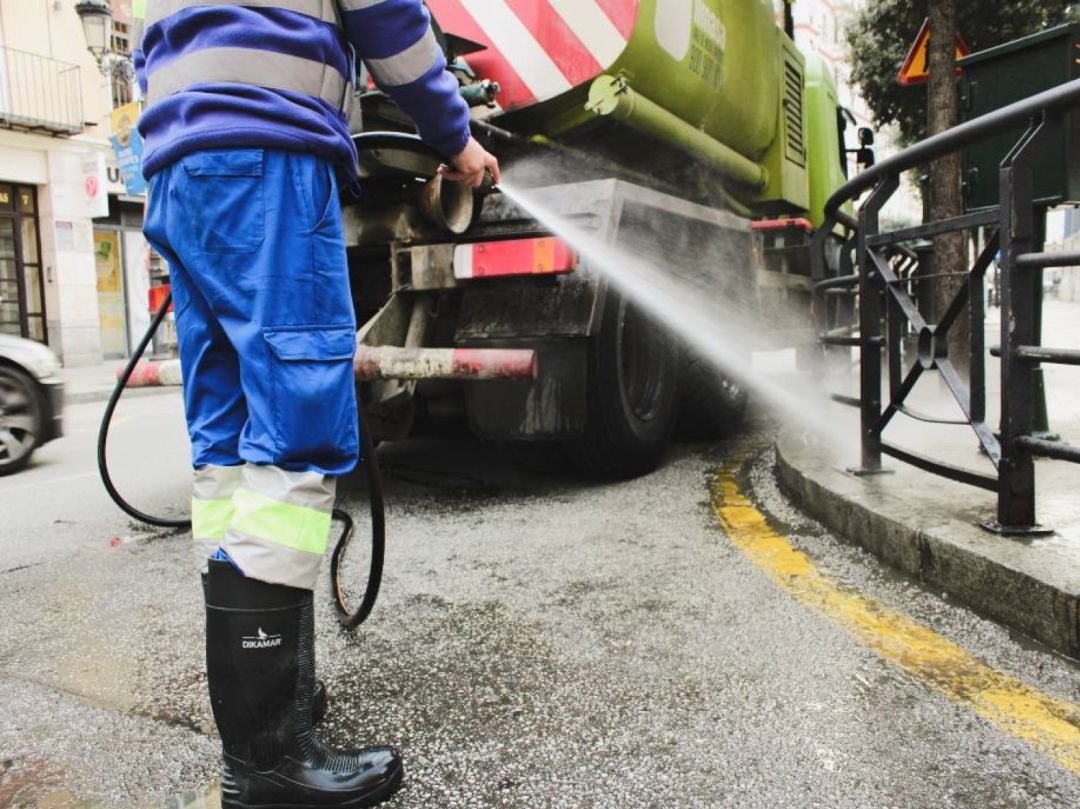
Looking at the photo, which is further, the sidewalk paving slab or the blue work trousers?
the sidewalk paving slab

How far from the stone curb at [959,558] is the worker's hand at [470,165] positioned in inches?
66.6

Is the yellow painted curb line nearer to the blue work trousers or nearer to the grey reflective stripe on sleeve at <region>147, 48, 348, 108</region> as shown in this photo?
the blue work trousers

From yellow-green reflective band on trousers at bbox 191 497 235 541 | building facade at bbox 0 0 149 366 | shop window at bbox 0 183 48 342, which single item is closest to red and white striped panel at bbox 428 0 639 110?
yellow-green reflective band on trousers at bbox 191 497 235 541

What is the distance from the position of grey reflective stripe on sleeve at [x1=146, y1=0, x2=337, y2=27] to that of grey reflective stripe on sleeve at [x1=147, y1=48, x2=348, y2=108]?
0.08 m

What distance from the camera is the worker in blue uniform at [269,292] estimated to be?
5.09 ft

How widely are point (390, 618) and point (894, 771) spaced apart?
140 centimetres

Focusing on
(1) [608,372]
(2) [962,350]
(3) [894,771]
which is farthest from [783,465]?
(2) [962,350]

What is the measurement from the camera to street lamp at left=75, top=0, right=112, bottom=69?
11.9m

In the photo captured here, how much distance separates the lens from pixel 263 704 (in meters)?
1.60

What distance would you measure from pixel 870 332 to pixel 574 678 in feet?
6.70

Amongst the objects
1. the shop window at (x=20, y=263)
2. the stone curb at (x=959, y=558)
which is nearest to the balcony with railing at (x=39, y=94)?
the shop window at (x=20, y=263)

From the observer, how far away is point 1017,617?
2334 mm

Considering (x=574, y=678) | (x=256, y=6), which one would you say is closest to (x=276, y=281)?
(x=256, y=6)

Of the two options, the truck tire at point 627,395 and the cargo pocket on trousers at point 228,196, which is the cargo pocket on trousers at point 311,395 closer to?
the cargo pocket on trousers at point 228,196
